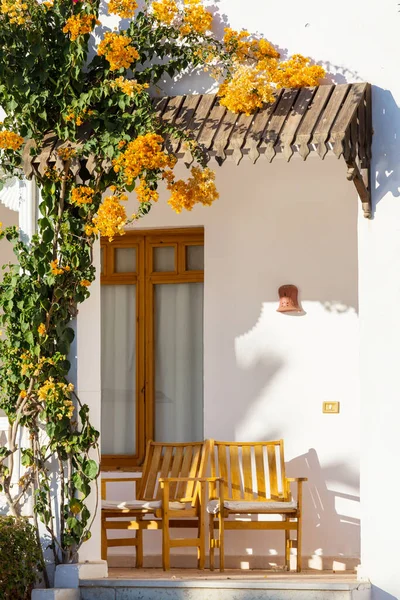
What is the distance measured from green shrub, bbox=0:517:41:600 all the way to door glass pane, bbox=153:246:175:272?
113 inches

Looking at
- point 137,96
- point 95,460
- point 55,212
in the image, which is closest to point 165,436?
point 95,460

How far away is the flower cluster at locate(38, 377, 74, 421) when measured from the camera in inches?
272

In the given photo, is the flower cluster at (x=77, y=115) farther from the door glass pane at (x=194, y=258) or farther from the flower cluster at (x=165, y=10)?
the door glass pane at (x=194, y=258)

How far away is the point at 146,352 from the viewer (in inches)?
360

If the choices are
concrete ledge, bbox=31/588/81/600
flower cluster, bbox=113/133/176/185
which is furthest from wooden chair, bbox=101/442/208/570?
flower cluster, bbox=113/133/176/185

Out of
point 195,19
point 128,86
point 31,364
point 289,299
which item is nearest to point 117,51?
point 128,86

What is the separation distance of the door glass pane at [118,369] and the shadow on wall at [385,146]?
2942 millimetres

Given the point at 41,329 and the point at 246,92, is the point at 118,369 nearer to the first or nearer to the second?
the point at 41,329

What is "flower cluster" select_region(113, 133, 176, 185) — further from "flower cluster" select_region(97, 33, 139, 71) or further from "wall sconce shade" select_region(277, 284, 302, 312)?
"wall sconce shade" select_region(277, 284, 302, 312)

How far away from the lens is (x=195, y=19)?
7094mm

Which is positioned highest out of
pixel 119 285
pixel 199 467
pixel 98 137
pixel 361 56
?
pixel 361 56

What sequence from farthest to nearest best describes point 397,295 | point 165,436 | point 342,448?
1. point 165,436
2. point 342,448
3. point 397,295

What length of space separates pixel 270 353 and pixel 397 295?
6.37ft

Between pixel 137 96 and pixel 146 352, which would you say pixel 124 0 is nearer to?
pixel 137 96
